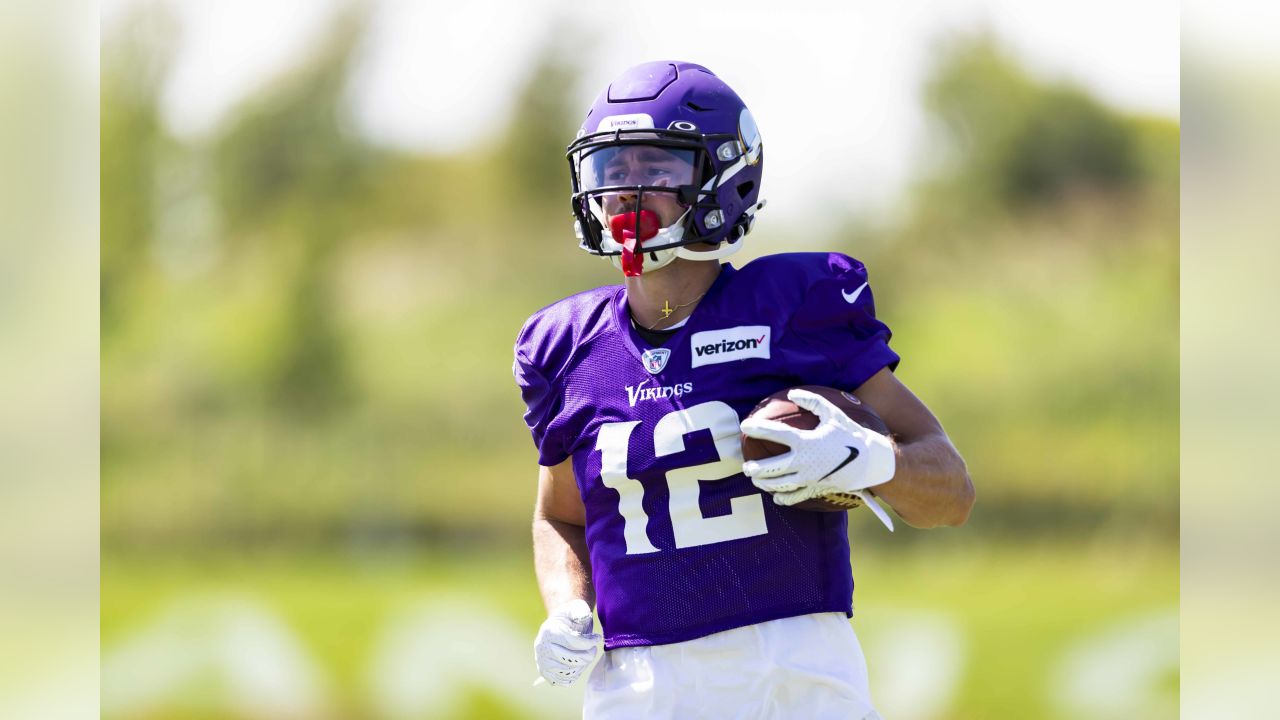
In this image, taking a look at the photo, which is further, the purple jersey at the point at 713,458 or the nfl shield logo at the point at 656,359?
the nfl shield logo at the point at 656,359

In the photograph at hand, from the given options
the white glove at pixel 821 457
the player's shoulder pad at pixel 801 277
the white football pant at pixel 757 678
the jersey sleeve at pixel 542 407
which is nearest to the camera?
the white glove at pixel 821 457

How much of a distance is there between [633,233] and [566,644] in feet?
2.46

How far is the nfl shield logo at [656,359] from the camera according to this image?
2.14 metres

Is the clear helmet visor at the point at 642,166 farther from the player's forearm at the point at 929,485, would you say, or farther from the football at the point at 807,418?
the player's forearm at the point at 929,485

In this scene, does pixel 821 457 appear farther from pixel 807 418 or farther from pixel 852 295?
pixel 852 295

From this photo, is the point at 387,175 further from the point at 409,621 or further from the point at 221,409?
the point at 409,621

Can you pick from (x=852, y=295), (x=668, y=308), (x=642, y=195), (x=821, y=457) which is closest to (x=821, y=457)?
(x=821, y=457)

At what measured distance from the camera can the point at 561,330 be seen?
7.58 ft

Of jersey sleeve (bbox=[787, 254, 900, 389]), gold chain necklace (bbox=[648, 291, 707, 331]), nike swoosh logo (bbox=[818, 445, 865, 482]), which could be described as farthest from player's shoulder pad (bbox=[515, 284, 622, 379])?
nike swoosh logo (bbox=[818, 445, 865, 482])

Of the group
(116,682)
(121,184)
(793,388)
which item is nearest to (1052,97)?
(793,388)

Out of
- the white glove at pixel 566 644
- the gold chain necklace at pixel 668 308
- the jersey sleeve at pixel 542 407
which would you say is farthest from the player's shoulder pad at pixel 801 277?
the white glove at pixel 566 644

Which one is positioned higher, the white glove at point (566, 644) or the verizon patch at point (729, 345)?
the verizon patch at point (729, 345)

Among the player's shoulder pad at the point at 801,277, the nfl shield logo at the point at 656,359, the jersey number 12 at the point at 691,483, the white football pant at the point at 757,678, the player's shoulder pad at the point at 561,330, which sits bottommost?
the white football pant at the point at 757,678

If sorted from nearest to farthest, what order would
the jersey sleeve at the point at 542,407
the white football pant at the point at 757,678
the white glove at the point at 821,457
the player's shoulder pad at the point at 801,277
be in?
the white glove at the point at 821,457, the white football pant at the point at 757,678, the player's shoulder pad at the point at 801,277, the jersey sleeve at the point at 542,407
